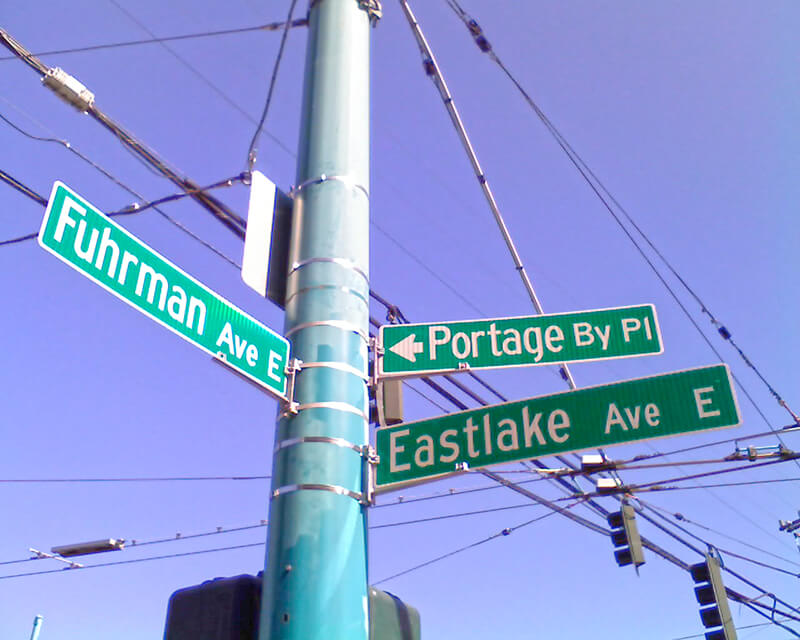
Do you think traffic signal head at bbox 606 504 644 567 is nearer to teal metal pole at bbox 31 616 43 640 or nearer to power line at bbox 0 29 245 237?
power line at bbox 0 29 245 237

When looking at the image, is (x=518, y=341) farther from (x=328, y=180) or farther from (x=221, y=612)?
(x=221, y=612)

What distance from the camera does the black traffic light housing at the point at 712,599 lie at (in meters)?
13.9

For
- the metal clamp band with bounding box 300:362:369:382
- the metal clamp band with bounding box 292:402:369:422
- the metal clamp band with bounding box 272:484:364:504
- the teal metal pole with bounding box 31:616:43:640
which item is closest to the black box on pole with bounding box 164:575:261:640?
the metal clamp band with bounding box 272:484:364:504

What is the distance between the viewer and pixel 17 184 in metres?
6.22

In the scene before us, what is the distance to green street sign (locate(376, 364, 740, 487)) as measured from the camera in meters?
4.24

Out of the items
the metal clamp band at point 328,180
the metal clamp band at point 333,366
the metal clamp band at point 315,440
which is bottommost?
the metal clamp band at point 315,440

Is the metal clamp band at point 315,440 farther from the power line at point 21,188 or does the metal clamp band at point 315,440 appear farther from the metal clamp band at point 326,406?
Answer: the power line at point 21,188

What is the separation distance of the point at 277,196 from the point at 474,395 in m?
5.46

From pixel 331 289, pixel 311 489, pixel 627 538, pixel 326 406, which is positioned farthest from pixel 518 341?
pixel 627 538

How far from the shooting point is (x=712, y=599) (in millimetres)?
14039

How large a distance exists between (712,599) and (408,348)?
11994 mm

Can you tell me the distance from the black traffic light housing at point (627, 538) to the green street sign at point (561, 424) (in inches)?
341

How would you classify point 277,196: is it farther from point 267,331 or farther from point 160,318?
point 160,318

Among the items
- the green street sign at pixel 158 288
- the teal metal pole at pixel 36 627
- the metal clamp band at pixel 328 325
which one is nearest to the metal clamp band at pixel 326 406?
the green street sign at pixel 158 288
